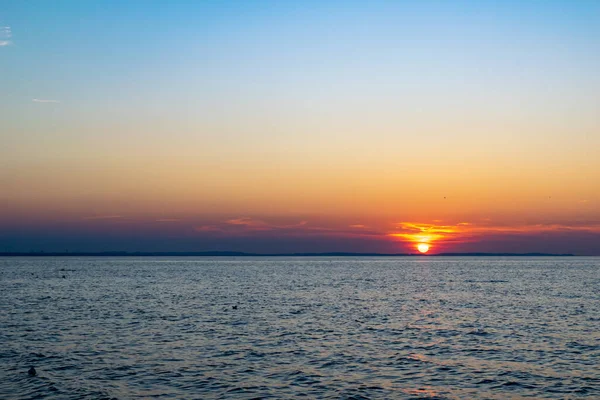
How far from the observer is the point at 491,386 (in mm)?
34406

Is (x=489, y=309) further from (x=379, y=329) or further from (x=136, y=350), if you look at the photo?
(x=136, y=350)

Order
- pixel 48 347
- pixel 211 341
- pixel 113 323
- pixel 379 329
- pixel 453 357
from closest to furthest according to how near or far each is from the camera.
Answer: pixel 453 357
pixel 48 347
pixel 211 341
pixel 379 329
pixel 113 323

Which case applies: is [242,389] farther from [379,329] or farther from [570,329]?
[570,329]

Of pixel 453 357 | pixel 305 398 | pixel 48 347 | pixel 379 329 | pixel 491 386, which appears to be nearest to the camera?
pixel 305 398

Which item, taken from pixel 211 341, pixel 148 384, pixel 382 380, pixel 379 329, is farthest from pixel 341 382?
pixel 379 329

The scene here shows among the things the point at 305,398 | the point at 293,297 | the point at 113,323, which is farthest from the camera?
the point at 293,297

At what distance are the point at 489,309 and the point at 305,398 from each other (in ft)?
175

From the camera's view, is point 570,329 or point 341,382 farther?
point 570,329

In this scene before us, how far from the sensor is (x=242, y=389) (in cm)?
3350

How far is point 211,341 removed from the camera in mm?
49562

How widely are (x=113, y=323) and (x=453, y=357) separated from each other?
119 ft

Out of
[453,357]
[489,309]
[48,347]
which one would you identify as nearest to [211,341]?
[48,347]

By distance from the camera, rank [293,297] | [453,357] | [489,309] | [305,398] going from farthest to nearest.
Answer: [293,297]
[489,309]
[453,357]
[305,398]

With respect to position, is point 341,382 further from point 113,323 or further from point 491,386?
point 113,323
